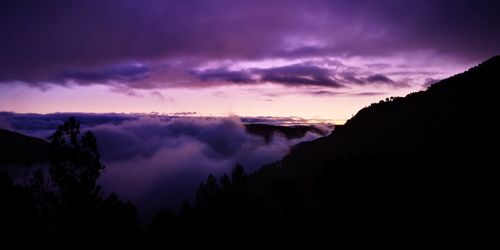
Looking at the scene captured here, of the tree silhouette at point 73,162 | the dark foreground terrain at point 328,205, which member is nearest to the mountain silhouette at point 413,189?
the dark foreground terrain at point 328,205

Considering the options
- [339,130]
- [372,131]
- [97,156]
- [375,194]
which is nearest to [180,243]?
[97,156]

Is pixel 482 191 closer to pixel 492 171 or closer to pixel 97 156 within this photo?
pixel 492 171

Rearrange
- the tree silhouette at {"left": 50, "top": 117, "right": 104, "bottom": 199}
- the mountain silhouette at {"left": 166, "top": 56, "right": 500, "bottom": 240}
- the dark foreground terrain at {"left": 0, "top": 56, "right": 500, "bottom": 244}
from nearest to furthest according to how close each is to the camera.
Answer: the dark foreground terrain at {"left": 0, "top": 56, "right": 500, "bottom": 244}, the mountain silhouette at {"left": 166, "top": 56, "right": 500, "bottom": 240}, the tree silhouette at {"left": 50, "top": 117, "right": 104, "bottom": 199}

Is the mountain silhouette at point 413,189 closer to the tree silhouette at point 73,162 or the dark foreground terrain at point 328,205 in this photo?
the dark foreground terrain at point 328,205

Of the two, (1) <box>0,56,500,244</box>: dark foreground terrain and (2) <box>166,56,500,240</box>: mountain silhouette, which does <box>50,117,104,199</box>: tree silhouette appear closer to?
(1) <box>0,56,500,244</box>: dark foreground terrain

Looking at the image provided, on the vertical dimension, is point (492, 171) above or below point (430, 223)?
above

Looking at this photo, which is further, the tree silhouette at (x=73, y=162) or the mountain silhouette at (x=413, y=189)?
the tree silhouette at (x=73, y=162)

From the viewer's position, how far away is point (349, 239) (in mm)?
29109

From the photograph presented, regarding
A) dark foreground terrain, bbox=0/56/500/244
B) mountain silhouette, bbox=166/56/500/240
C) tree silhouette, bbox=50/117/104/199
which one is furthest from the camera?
tree silhouette, bbox=50/117/104/199

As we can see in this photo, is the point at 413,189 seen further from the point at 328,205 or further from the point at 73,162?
the point at 73,162

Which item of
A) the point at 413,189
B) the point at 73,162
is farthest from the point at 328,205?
the point at 73,162

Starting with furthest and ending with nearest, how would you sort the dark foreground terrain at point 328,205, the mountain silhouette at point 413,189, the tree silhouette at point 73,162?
the tree silhouette at point 73,162, the mountain silhouette at point 413,189, the dark foreground terrain at point 328,205

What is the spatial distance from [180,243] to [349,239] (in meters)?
22.6

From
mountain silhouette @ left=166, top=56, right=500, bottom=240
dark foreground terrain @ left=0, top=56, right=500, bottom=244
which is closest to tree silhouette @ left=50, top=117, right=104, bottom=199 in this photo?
dark foreground terrain @ left=0, top=56, right=500, bottom=244
